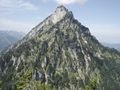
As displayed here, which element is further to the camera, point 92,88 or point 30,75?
point 30,75

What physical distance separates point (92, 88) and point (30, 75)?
79.5ft

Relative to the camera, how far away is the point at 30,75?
95.8 meters

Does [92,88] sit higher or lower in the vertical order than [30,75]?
lower

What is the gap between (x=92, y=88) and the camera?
8306cm
